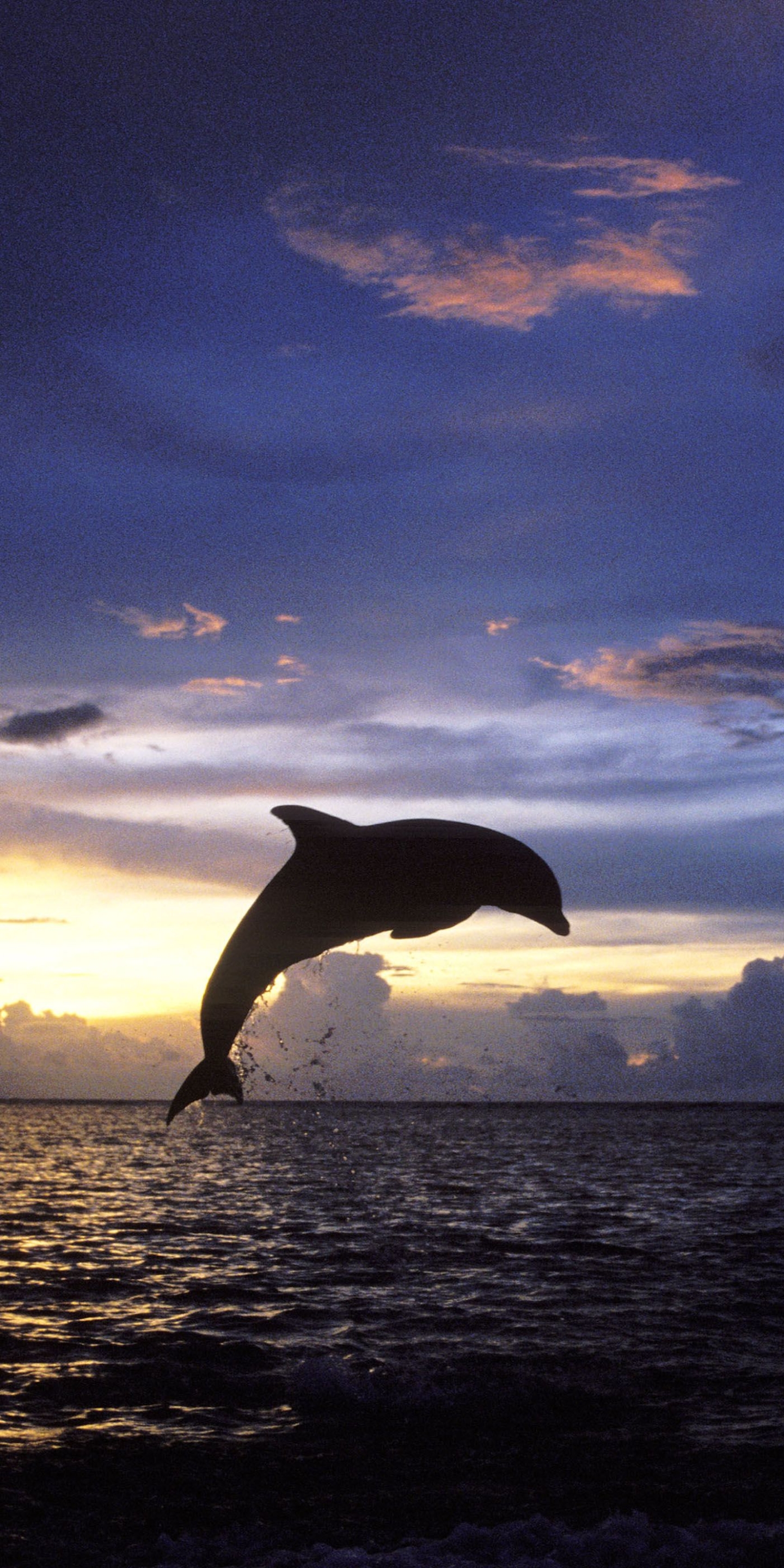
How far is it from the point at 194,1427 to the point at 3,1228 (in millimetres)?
25283

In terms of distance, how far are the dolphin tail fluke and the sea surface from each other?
19.2ft

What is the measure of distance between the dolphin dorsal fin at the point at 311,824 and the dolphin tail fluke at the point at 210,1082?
2321 mm

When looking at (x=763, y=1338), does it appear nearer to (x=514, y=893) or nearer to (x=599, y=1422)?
(x=599, y=1422)

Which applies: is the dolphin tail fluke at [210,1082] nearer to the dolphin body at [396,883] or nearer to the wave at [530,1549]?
the dolphin body at [396,883]

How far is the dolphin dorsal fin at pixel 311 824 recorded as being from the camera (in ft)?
31.9

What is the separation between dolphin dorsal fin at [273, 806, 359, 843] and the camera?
971 cm

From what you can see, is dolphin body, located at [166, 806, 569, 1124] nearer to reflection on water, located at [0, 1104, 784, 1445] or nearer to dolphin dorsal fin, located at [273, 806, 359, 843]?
dolphin dorsal fin, located at [273, 806, 359, 843]

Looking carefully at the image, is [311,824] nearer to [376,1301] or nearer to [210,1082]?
[210,1082]

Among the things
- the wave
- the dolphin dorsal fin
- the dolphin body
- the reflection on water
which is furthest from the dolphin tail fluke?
the reflection on water

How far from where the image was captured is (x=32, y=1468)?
582 inches

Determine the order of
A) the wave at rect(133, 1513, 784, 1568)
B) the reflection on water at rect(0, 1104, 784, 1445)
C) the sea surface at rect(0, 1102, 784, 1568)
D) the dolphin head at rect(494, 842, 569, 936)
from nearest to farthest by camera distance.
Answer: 1. the dolphin head at rect(494, 842, 569, 936)
2. the wave at rect(133, 1513, 784, 1568)
3. the sea surface at rect(0, 1102, 784, 1568)
4. the reflection on water at rect(0, 1104, 784, 1445)

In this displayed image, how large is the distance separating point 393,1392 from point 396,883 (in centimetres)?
1242

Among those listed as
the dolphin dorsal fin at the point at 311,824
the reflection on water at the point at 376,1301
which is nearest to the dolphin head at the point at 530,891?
the dolphin dorsal fin at the point at 311,824

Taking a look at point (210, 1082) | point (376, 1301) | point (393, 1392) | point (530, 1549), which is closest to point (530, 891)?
point (210, 1082)
